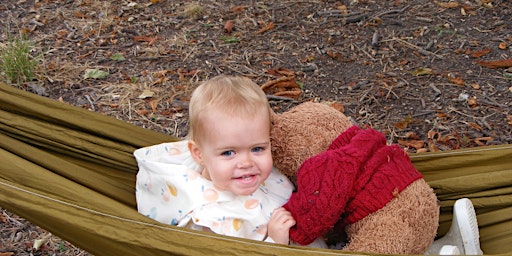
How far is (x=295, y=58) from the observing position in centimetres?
353

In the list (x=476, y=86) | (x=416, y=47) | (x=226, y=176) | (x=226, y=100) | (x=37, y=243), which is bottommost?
(x=37, y=243)

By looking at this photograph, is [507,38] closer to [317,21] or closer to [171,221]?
[317,21]

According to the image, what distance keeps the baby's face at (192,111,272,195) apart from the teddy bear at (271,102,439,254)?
0.13 meters

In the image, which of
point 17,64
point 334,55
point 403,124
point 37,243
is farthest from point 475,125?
point 17,64

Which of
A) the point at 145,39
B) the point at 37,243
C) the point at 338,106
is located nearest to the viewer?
the point at 37,243

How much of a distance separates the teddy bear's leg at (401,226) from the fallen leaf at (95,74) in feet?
6.78

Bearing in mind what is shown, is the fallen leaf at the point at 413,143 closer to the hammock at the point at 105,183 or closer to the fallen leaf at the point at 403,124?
the fallen leaf at the point at 403,124

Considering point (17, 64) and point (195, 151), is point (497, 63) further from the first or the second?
point (17, 64)

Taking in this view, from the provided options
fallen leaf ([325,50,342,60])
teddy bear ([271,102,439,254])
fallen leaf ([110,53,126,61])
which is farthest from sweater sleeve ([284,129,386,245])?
fallen leaf ([110,53,126,61])

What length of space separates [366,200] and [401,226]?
105mm

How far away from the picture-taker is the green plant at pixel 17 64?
10.7 feet

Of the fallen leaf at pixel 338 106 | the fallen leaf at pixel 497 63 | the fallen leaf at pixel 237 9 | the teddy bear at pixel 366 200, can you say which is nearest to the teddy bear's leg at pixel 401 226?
the teddy bear at pixel 366 200

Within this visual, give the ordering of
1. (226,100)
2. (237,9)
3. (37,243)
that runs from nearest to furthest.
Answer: (226,100) → (37,243) → (237,9)

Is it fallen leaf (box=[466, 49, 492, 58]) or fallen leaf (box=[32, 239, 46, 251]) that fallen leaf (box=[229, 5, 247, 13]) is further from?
fallen leaf (box=[32, 239, 46, 251])
